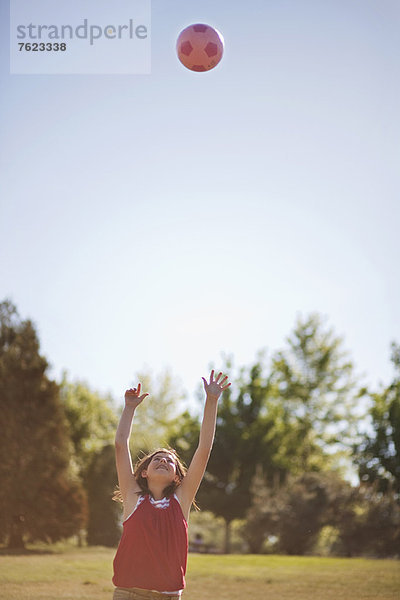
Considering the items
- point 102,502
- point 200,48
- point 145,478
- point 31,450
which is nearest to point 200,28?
point 200,48

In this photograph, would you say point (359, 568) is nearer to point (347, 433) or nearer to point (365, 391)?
point (365, 391)

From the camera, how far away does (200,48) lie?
9.52 metres

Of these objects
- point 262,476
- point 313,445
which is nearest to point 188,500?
point 262,476

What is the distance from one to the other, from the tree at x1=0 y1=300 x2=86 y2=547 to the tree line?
0.03 meters

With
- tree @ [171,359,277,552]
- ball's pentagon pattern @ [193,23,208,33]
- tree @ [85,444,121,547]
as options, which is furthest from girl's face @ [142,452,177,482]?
tree @ [171,359,277,552]

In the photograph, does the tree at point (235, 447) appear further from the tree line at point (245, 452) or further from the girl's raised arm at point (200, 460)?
the girl's raised arm at point (200, 460)

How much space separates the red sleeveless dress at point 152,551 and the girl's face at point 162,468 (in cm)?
21

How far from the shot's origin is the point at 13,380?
19984 mm

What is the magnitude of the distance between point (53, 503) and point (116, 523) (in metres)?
6.51

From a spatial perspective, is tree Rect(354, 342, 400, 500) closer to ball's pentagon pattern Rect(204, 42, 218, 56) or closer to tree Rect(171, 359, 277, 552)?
tree Rect(171, 359, 277, 552)

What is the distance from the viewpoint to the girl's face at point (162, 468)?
4.17 m

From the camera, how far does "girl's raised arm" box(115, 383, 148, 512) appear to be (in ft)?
13.8

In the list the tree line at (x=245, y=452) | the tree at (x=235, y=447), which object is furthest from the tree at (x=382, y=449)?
the tree at (x=235, y=447)

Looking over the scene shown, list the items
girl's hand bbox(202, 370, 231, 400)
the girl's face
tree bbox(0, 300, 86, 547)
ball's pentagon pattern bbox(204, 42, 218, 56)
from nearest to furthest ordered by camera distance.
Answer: the girl's face → girl's hand bbox(202, 370, 231, 400) → ball's pentagon pattern bbox(204, 42, 218, 56) → tree bbox(0, 300, 86, 547)
